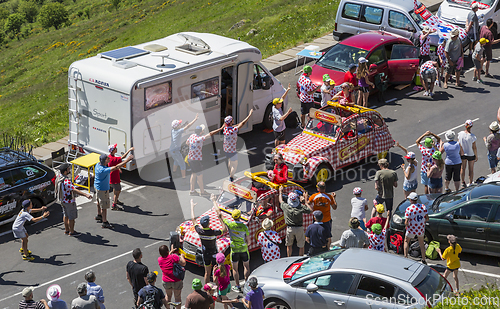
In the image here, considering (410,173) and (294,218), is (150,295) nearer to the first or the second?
(294,218)

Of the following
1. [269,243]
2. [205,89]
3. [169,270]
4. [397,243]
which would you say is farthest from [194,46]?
[169,270]

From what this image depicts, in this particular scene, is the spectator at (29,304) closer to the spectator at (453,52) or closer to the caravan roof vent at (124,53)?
the caravan roof vent at (124,53)

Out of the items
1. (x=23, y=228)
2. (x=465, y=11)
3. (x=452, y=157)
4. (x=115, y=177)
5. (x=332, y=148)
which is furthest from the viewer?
(x=465, y=11)

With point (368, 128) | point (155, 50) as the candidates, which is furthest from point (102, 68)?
point (368, 128)

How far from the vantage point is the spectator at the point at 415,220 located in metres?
11.3

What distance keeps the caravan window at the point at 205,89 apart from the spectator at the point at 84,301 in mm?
7675

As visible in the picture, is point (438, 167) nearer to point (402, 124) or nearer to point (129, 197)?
point (402, 124)

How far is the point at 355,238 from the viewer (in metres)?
10.8

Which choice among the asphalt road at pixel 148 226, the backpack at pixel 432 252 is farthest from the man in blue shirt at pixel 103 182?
the backpack at pixel 432 252

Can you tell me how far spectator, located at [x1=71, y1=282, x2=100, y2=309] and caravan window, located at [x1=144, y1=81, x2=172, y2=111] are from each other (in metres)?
6.51

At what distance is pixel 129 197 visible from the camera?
48.3 ft

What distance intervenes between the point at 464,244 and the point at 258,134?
8.11 metres

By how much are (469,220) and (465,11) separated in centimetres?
1374

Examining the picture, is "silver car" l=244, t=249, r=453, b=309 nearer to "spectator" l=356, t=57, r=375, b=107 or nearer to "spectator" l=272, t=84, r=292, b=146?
"spectator" l=272, t=84, r=292, b=146
